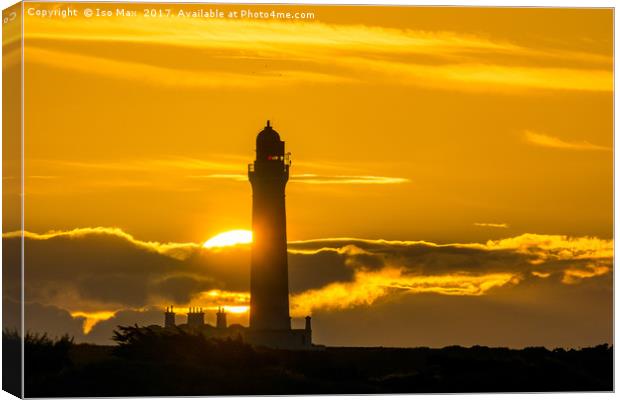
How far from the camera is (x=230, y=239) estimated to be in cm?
4128

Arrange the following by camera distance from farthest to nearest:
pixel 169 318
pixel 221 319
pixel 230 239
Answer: pixel 221 319, pixel 230 239, pixel 169 318

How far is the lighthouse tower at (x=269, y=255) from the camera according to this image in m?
42.6

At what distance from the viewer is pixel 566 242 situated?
40.2 meters

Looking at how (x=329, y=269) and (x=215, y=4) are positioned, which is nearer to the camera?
(x=215, y=4)

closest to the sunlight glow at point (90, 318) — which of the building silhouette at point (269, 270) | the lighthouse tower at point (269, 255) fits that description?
the building silhouette at point (269, 270)

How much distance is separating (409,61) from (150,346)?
227 inches

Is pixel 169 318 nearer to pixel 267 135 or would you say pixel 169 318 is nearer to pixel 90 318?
pixel 90 318

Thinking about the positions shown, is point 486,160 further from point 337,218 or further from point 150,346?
point 150,346

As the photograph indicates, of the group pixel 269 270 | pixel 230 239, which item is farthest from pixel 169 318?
pixel 269 270

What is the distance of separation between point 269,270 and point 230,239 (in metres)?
2.20

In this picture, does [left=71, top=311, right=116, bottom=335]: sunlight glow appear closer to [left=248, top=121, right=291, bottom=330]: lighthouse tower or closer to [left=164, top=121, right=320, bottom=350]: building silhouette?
[left=164, top=121, right=320, bottom=350]: building silhouette

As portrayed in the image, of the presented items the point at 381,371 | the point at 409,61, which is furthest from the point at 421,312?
the point at 409,61

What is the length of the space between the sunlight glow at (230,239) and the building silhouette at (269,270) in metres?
0.30

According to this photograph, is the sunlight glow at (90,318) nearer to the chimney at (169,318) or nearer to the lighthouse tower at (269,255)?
the chimney at (169,318)
